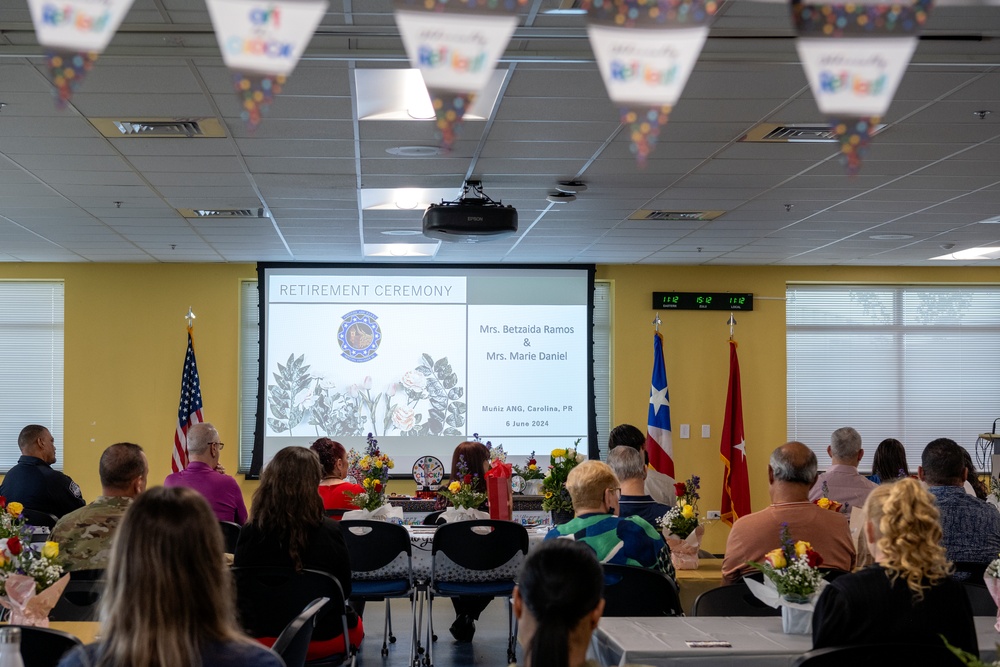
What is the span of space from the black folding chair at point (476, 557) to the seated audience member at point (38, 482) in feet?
9.25

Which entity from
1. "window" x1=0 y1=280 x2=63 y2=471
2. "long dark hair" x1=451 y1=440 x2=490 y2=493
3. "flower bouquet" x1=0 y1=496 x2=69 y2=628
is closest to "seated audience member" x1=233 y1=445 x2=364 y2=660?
"flower bouquet" x1=0 y1=496 x2=69 y2=628

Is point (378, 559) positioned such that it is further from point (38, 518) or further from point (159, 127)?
point (159, 127)

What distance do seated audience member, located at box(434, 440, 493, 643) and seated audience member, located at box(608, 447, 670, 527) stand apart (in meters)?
1.40

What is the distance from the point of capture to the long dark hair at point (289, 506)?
144 inches

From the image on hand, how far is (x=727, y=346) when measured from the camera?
10.6 meters

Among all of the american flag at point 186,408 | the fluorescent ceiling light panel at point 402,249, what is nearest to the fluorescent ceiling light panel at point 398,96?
the fluorescent ceiling light panel at point 402,249

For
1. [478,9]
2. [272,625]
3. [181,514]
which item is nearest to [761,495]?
[272,625]

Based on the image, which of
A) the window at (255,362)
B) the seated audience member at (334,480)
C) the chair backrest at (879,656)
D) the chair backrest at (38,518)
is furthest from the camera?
the window at (255,362)

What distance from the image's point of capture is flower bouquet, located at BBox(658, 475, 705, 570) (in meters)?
4.57

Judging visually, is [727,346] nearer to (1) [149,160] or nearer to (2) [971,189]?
(2) [971,189]

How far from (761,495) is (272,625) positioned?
8.05 metres

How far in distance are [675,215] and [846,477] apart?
102 inches

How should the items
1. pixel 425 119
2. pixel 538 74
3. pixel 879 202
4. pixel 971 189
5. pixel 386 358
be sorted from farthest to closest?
1. pixel 386 358
2. pixel 879 202
3. pixel 971 189
4. pixel 425 119
5. pixel 538 74

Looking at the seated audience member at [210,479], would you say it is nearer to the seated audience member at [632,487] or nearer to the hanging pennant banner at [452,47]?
the seated audience member at [632,487]
